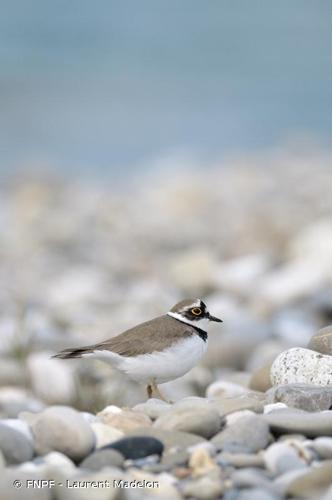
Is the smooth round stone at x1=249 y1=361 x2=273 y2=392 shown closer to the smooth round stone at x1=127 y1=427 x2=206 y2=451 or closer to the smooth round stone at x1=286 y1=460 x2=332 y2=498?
the smooth round stone at x1=127 y1=427 x2=206 y2=451

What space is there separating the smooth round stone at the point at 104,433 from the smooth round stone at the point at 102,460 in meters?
0.16

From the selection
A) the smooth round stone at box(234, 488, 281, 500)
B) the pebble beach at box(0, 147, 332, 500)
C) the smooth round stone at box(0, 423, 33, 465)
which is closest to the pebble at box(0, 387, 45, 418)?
the pebble beach at box(0, 147, 332, 500)

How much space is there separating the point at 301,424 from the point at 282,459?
1.05ft

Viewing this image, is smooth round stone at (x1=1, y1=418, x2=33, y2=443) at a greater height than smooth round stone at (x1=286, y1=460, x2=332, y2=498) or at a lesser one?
greater

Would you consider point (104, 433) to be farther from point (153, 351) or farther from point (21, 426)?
point (153, 351)

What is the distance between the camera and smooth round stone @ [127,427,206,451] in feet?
12.9

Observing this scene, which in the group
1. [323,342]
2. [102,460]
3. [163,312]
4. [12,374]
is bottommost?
[102,460]

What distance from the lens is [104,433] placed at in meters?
4.04

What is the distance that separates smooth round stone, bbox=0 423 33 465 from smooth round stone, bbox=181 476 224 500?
0.62 metres

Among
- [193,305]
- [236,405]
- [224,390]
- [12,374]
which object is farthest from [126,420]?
[12,374]

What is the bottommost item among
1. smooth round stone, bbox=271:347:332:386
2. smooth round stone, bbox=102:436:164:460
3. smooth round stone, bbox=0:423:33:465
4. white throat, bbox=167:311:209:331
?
smooth round stone, bbox=102:436:164:460

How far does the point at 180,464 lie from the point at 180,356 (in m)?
1.23

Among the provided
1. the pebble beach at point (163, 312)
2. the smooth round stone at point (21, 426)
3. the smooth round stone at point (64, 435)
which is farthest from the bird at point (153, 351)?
the smooth round stone at point (64, 435)

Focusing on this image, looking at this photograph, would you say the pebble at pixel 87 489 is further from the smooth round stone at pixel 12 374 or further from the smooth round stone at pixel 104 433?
the smooth round stone at pixel 12 374
